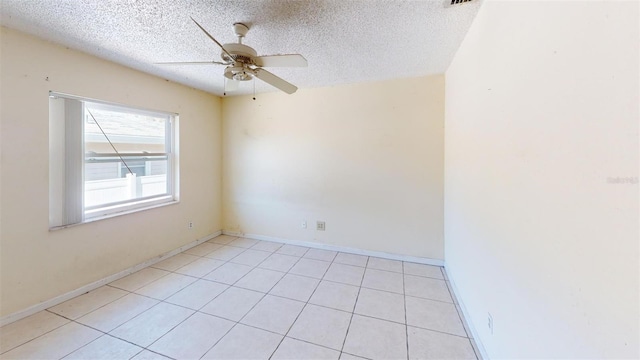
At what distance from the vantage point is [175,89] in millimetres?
3195

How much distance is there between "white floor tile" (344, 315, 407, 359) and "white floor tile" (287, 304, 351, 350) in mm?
71

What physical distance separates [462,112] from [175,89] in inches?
139

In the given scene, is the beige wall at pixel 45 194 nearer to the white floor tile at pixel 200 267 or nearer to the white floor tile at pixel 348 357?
the white floor tile at pixel 200 267

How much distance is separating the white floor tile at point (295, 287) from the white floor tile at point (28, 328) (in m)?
1.75

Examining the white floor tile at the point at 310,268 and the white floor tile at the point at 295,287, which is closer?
the white floor tile at the point at 295,287

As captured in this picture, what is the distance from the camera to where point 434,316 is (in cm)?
200

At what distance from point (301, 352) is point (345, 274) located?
119cm

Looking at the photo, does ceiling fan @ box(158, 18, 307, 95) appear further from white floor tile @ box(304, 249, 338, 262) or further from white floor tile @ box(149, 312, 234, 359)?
white floor tile @ box(304, 249, 338, 262)

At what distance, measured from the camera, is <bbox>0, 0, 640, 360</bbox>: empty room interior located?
2.49ft

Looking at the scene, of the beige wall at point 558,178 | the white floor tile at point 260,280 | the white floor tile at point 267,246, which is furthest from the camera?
the white floor tile at point 267,246

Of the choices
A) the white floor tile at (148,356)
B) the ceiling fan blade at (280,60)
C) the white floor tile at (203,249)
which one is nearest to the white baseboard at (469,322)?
the white floor tile at (148,356)

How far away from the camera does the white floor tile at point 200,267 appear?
2.72 meters

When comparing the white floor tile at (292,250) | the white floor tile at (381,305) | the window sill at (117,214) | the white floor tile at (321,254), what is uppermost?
the window sill at (117,214)

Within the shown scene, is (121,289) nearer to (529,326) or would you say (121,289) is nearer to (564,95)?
(529,326)
